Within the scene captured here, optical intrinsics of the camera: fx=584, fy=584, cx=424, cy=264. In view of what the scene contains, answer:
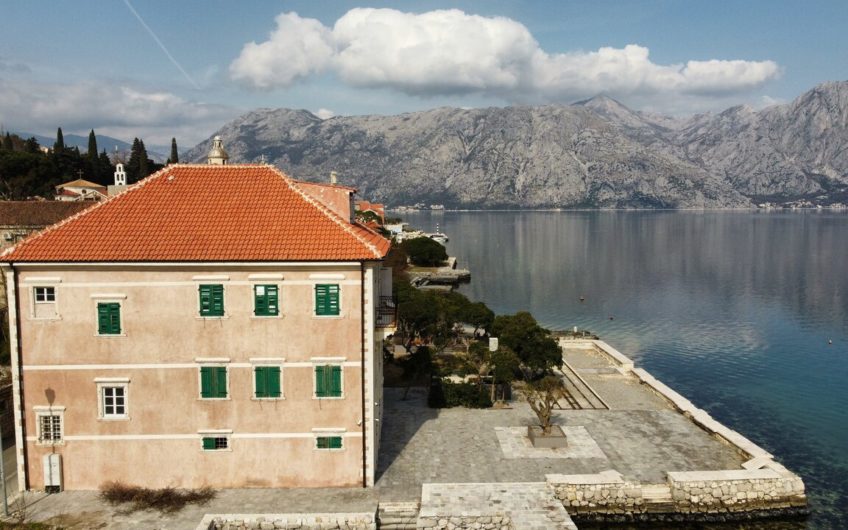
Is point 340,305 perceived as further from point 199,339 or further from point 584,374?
point 584,374

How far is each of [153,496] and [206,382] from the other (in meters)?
4.57

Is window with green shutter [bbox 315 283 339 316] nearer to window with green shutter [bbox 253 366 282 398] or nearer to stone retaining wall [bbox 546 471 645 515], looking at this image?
window with green shutter [bbox 253 366 282 398]

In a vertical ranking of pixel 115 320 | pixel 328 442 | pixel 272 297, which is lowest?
pixel 328 442

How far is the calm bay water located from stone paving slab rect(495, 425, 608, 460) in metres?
8.89

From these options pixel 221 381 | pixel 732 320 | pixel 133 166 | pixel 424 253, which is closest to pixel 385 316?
pixel 221 381

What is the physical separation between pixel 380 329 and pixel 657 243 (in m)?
167

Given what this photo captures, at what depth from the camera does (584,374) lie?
41.3 m

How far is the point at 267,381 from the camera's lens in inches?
894

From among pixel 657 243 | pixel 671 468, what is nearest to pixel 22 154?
pixel 671 468

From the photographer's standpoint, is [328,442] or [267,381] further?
[328,442]

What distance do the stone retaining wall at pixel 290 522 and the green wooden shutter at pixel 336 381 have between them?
445cm

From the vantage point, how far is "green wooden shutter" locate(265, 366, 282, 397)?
74.2 ft

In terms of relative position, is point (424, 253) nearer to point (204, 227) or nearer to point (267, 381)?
point (204, 227)

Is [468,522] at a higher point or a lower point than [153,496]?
lower
